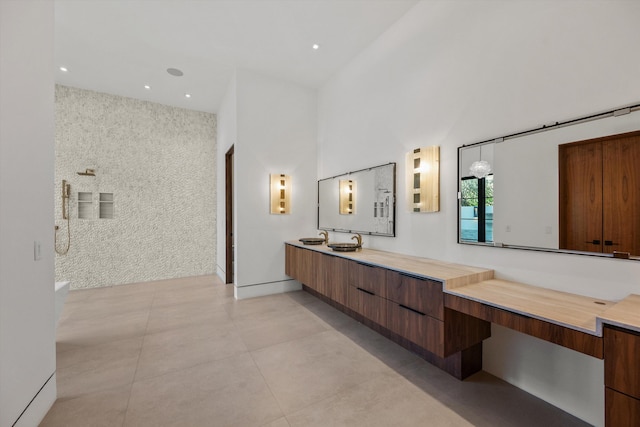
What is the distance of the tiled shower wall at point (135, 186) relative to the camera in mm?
4805

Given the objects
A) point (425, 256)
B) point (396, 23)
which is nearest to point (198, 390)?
point (425, 256)

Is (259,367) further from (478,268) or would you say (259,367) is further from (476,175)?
(476,175)

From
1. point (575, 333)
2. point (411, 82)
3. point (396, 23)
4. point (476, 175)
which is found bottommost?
point (575, 333)

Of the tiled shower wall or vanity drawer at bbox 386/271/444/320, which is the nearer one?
vanity drawer at bbox 386/271/444/320

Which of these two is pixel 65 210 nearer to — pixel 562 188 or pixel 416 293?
pixel 416 293

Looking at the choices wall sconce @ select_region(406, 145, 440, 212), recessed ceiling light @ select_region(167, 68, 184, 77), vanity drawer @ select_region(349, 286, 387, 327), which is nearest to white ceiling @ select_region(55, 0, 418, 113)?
Answer: recessed ceiling light @ select_region(167, 68, 184, 77)

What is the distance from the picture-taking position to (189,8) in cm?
300

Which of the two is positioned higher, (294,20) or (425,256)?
(294,20)

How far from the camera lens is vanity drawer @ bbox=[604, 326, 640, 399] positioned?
109cm

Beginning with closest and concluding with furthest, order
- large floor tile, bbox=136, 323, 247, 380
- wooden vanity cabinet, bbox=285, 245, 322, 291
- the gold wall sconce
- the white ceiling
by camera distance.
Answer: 1. large floor tile, bbox=136, 323, 247, 380
2. the white ceiling
3. wooden vanity cabinet, bbox=285, 245, 322, 291
4. the gold wall sconce

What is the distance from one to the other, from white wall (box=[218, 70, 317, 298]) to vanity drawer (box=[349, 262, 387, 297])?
198cm

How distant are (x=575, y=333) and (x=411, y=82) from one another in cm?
275

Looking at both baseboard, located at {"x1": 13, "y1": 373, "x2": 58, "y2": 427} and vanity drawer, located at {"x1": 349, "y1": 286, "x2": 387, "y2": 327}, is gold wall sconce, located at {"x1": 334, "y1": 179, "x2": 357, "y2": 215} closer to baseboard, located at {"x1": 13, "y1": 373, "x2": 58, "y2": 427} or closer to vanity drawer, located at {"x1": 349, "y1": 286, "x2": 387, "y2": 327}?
vanity drawer, located at {"x1": 349, "y1": 286, "x2": 387, "y2": 327}

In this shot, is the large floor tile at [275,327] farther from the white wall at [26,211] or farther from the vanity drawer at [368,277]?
the white wall at [26,211]
